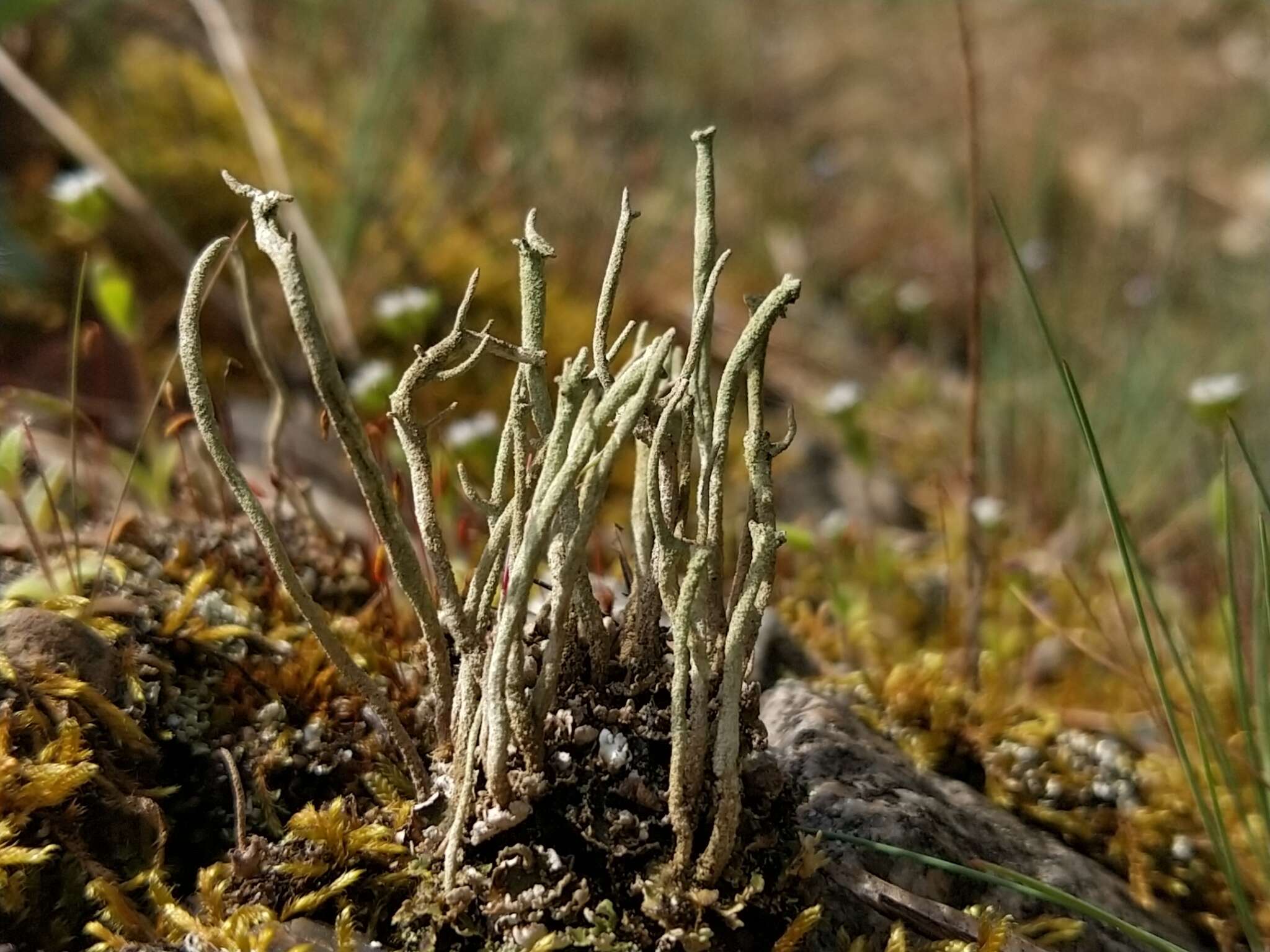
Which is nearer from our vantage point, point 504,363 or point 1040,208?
point 504,363

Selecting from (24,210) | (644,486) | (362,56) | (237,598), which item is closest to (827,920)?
(644,486)

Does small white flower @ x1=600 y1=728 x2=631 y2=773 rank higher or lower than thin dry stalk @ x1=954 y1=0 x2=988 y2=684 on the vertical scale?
lower

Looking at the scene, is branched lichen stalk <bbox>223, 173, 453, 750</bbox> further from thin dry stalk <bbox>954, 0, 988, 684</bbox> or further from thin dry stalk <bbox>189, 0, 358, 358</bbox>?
thin dry stalk <bbox>189, 0, 358, 358</bbox>

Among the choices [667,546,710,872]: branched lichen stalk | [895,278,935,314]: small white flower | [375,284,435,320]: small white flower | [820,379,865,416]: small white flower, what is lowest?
[667,546,710,872]: branched lichen stalk

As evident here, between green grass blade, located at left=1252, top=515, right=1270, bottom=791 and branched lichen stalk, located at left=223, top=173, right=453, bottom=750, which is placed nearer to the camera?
branched lichen stalk, located at left=223, top=173, right=453, bottom=750

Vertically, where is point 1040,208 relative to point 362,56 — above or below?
below

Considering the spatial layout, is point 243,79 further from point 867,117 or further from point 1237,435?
point 867,117

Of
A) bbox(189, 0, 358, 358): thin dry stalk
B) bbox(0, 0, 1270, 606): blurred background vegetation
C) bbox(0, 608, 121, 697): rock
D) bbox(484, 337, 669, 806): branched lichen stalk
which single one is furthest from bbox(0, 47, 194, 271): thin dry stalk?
bbox(484, 337, 669, 806): branched lichen stalk
